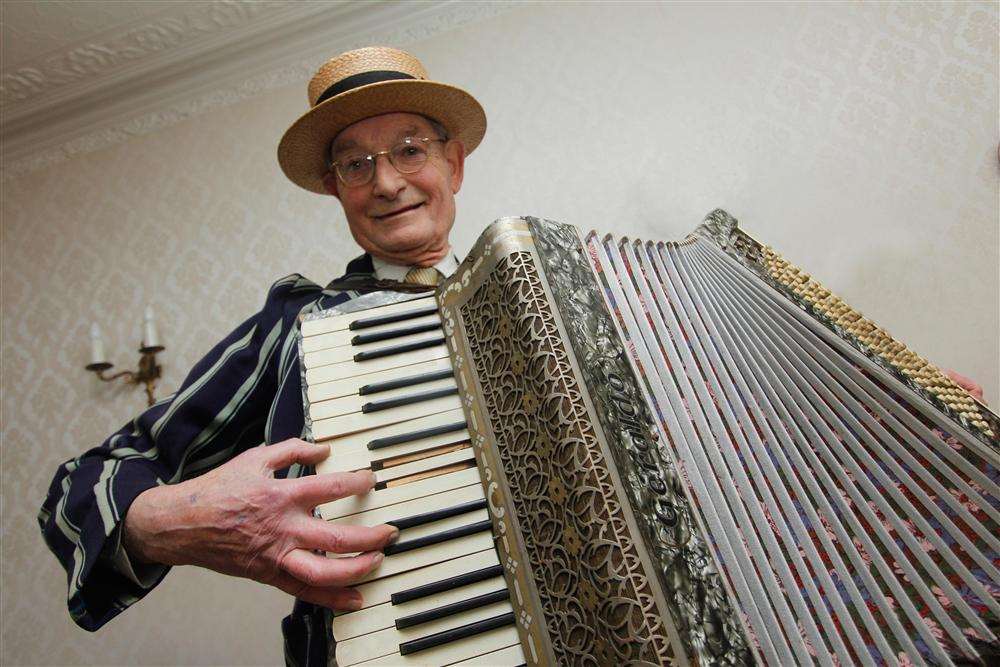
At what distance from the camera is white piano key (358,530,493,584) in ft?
2.49

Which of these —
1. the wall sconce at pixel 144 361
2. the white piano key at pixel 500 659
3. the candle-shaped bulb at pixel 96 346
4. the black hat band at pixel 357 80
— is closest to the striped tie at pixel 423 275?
the black hat band at pixel 357 80

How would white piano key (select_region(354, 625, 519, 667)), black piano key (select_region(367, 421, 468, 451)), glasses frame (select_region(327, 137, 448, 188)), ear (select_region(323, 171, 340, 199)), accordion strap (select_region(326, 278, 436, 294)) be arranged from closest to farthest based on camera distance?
white piano key (select_region(354, 625, 519, 667)) → black piano key (select_region(367, 421, 468, 451)) → accordion strap (select_region(326, 278, 436, 294)) → glasses frame (select_region(327, 137, 448, 188)) → ear (select_region(323, 171, 340, 199))

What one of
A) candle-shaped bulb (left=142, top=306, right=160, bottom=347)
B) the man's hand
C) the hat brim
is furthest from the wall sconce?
the man's hand

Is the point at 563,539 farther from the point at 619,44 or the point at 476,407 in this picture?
the point at 619,44

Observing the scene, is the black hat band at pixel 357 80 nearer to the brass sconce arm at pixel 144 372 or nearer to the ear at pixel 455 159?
the ear at pixel 455 159

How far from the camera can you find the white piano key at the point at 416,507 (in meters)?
0.78

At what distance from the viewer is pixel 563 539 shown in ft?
2.31

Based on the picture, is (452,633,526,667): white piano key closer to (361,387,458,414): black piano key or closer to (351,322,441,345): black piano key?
(361,387,458,414): black piano key

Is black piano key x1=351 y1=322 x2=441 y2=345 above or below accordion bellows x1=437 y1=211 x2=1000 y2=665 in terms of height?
above

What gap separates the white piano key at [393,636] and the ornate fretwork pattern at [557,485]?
0.24 ft

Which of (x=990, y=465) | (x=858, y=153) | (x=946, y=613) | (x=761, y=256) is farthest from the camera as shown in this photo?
(x=858, y=153)

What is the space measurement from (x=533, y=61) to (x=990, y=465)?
1771 millimetres

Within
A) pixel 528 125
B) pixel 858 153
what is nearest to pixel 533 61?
pixel 528 125

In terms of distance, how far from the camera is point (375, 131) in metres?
1.21
